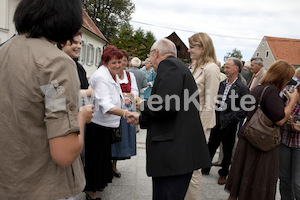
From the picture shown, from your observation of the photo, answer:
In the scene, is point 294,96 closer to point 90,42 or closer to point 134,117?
point 134,117

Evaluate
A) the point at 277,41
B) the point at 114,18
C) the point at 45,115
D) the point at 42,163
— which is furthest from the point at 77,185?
the point at 277,41

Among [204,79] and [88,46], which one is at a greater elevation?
[88,46]

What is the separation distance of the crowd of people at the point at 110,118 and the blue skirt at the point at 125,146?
16 millimetres

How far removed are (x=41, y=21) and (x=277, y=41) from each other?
53.2m

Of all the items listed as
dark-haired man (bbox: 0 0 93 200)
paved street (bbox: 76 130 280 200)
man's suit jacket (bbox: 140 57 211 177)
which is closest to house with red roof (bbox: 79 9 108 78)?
paved street (bbox: 76 130 280 200)

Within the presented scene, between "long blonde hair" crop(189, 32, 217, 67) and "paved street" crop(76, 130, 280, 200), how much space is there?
203 cm

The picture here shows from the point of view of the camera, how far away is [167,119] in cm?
199

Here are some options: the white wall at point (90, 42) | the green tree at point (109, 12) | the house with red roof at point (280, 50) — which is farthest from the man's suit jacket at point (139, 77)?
the house with red roof at point (280, 50)

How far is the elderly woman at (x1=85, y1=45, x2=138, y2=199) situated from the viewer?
3.11 metres

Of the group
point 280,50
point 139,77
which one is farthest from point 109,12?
point 139,77

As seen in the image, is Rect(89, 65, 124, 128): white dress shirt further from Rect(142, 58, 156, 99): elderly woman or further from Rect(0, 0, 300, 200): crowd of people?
Rect(142, 58, 156, 99): elderly woman

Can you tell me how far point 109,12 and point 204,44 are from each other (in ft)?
123

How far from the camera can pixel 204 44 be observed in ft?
10.5

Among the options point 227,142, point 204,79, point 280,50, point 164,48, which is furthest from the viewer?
point 280,50
